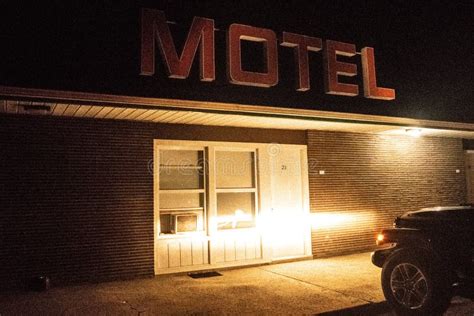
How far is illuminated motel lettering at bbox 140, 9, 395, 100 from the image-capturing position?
27.1ft

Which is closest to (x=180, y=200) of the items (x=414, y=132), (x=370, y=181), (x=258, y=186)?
(x=258, y=186)

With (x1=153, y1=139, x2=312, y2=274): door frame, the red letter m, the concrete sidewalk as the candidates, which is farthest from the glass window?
the red letter m

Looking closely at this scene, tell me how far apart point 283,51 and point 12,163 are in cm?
684

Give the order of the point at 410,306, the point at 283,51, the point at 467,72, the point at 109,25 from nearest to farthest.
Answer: the point at 410,306 < the point at 109,25 < the point at 283,51 < the point at 467,72

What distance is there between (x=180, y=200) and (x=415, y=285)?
5.08 m

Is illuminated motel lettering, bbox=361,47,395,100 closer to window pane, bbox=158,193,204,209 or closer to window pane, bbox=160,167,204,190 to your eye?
window pane, bbox=160,167,204,190

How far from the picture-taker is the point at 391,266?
5.90 meters

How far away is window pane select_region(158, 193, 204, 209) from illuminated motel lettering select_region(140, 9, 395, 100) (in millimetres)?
2530

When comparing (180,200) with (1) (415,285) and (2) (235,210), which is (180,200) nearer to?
(2) (235,210)

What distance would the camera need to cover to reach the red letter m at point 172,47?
26.6 ft

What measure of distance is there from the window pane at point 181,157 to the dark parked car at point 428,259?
4423mm

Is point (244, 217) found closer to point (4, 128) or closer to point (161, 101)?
point (161, 101)

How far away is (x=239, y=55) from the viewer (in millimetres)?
8992

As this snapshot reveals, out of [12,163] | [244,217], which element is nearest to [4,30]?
[12,163]
